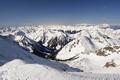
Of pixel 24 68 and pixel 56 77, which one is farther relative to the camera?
pixel 24 68

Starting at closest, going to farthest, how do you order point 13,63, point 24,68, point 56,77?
point 56,77 → point 24,68 → point 13,63

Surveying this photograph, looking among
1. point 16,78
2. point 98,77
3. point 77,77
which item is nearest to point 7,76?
point 16,78

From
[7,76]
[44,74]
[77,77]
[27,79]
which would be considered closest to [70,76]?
[77,77]

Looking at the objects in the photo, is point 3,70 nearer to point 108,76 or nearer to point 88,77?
point 88,77

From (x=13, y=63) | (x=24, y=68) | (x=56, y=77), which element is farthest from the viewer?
(x=13, y=63)

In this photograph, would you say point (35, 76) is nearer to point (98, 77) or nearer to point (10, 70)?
point (10, 70)

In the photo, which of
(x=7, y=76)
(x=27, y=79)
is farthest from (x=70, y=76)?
(x=7, y=76)

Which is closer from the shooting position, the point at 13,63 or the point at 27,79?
the point at 27,79
